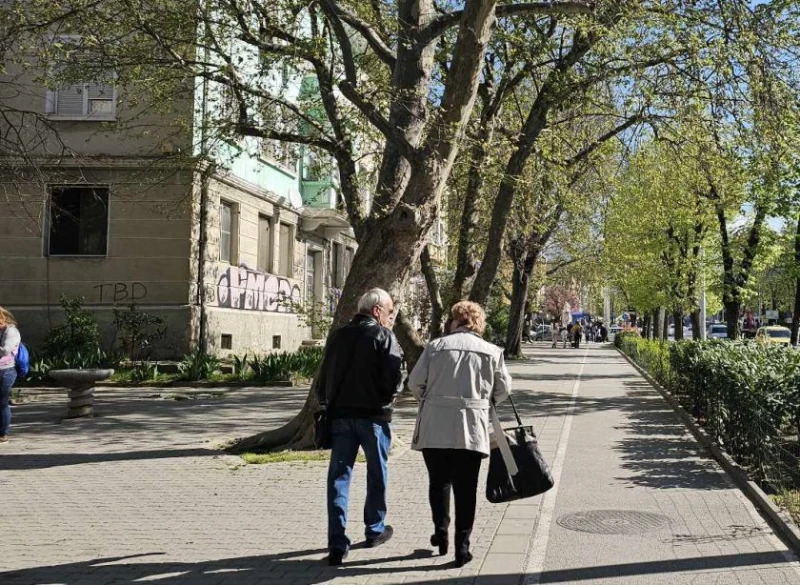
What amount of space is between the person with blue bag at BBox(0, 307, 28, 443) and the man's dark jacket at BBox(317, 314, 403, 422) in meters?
6.67

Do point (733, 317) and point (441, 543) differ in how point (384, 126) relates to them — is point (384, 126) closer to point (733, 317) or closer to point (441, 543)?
point (441, 543)

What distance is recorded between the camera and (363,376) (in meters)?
5.66

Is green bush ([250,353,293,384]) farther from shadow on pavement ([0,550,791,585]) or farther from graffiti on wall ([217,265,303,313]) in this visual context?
shadow on pavement ([0,550,791,585])

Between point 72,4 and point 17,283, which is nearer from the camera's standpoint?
point 72,4

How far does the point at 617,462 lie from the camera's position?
31.3 ft

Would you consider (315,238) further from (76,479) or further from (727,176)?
(76,479)

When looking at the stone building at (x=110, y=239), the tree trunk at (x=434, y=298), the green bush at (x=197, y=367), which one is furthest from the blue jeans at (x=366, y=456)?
the stone building at (x=110, y=239)

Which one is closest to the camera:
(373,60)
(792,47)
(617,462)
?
(617,462)

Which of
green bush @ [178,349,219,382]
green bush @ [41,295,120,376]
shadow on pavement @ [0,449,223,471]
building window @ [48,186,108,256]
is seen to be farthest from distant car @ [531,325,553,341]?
shadow on pavement @ [0,449,223,471]

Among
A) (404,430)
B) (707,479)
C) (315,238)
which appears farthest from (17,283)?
(707,479)

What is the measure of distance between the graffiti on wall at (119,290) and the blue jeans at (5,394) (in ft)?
36.1

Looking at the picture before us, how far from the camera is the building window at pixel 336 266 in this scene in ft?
112

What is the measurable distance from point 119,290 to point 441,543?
17918 millimetres

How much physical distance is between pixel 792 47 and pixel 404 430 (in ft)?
25.6
